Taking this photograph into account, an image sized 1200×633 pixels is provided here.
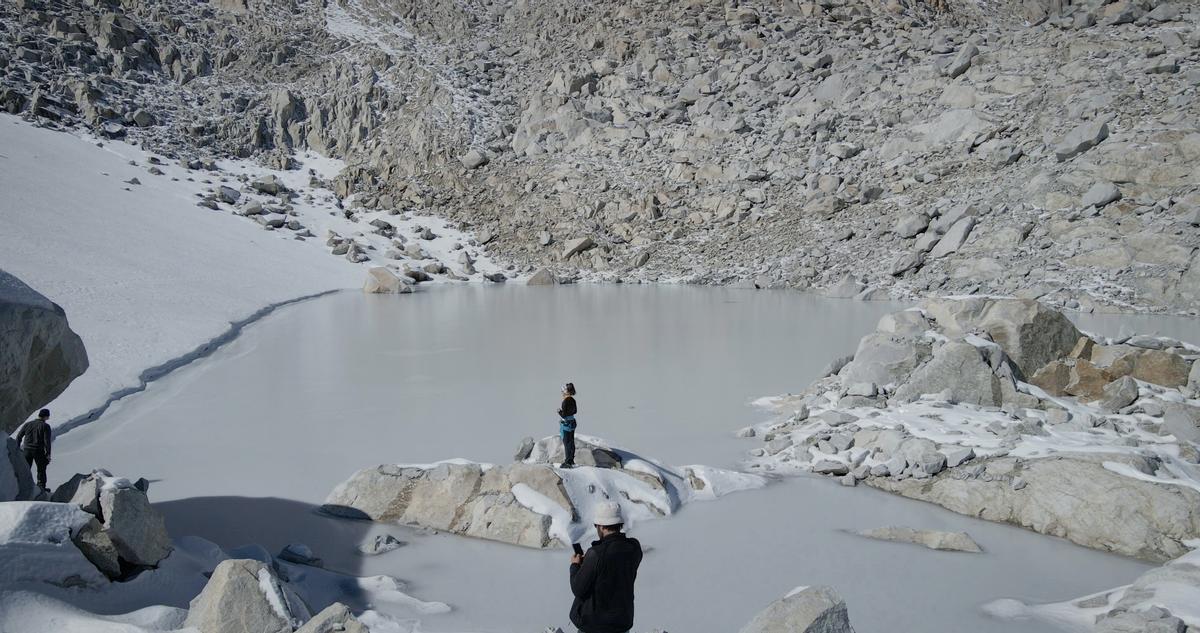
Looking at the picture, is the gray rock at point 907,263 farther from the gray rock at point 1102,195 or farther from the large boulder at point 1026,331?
the large boulder at point 1026,331

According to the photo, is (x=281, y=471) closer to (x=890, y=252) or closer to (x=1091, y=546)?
(x=1091, y=546)

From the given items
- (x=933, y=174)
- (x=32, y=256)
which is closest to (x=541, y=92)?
(x=933, y=174)

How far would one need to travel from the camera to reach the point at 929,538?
6.42 metres

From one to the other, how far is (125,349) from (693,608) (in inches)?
546

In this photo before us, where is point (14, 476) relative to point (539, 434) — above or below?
above

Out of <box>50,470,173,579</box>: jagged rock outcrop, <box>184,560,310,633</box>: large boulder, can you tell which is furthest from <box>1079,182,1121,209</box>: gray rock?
<box>50,470,173,579</box>: jagged rock outcrop

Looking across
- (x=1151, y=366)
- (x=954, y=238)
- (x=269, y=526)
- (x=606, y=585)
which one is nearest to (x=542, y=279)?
(x=954, y=238)

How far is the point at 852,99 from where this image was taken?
138 ft

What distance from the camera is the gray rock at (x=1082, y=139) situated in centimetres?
2828

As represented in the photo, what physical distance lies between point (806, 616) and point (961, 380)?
7.38m

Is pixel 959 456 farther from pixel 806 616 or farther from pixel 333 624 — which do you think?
pixel 333 624

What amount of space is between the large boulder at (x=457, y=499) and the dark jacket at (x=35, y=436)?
99.6 inches

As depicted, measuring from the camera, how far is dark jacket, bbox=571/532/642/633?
3355 millimetres

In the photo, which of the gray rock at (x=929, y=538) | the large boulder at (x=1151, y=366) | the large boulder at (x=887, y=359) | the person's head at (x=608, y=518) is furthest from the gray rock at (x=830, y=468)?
the person's head at (x=608, y=518)
